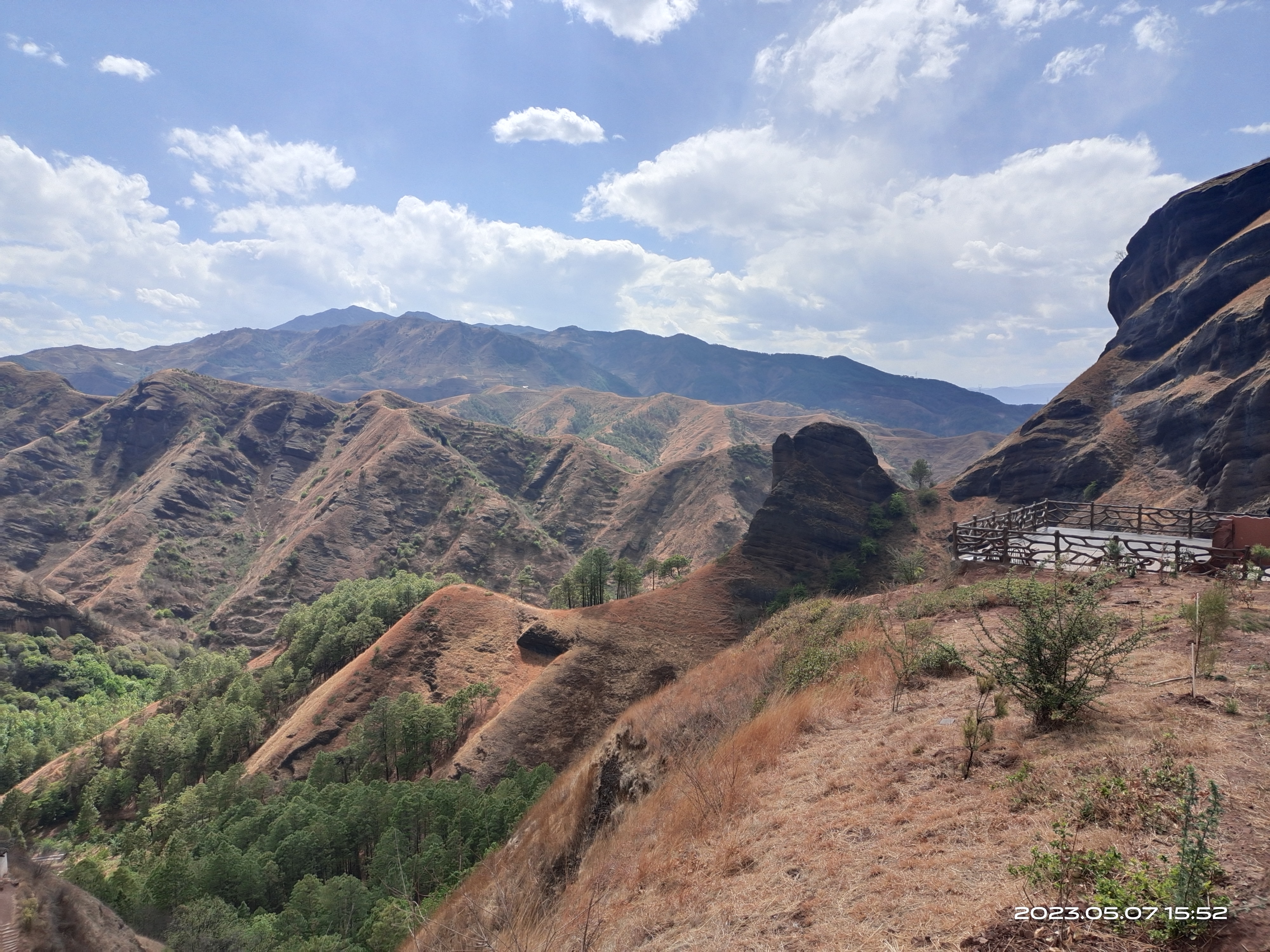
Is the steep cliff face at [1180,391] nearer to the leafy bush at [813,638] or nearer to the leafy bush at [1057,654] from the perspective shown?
the leafy bush at [813,638]

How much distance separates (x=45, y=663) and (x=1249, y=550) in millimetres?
100293

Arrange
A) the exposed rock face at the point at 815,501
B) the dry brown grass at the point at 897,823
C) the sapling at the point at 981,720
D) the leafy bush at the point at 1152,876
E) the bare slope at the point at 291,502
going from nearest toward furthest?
the leafy bush at the point at 1152,876, the dry brown grass at the point at 897,823, the sapling at the point at 981,720, the exposed rock face at the point at 815,501, the bare slope at the point at 291,502

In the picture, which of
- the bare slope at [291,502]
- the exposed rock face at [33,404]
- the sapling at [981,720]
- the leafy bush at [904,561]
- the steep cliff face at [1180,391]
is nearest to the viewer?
the sapling at [981,720]

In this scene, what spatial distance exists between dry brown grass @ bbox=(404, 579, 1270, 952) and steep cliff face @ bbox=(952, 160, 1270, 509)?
49810 mm

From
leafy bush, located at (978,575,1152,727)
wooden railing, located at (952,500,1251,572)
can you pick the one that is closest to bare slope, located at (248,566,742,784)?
wooden railing, located at (952,500,1251,572)

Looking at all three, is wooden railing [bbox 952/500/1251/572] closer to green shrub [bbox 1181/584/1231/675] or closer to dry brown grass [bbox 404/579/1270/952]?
green shrub [bbox 1181/584/1231/675]

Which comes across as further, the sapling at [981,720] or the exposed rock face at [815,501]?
the exposed rock face at [815,501]

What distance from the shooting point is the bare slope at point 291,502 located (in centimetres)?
8475

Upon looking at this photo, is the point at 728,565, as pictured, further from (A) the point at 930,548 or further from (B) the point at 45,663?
(B) the point at 45,663

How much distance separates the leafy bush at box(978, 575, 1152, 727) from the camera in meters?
6.73

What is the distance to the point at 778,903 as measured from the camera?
524cm

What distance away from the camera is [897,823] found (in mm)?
5824

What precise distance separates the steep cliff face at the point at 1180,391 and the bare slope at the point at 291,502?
4523 centimetres

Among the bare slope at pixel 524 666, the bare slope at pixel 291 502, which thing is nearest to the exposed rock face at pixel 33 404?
the bare slope at pixel 291 502
